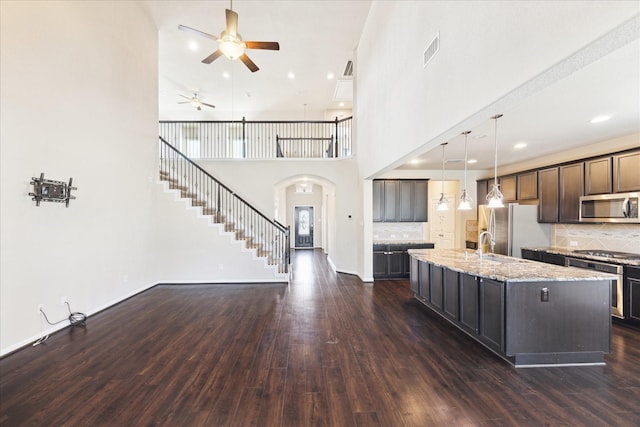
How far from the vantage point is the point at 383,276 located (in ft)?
21.9

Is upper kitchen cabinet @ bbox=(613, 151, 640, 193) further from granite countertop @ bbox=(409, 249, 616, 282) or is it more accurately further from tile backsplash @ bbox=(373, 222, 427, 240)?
tile backsplash @ bbox=(373, 222, 427, 240)

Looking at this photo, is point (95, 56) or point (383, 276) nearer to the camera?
point (95, 56)

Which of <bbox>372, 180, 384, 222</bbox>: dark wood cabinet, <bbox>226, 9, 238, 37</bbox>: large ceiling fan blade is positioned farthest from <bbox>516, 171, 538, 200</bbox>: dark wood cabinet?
<bbox>226, 9, 238, 37</bbox>: large ceiling fan blade

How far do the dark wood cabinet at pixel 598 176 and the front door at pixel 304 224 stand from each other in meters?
10.2

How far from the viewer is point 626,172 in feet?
13.1

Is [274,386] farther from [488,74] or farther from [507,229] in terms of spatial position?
[507,229]

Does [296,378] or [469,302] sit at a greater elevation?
[469,302]

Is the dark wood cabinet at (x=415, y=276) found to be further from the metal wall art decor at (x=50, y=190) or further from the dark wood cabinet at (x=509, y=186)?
the metal wall art decor at (x=50, y=190)

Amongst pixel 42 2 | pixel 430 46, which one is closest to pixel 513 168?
pixel 430 46

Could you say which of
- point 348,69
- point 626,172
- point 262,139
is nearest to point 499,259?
point 626,172

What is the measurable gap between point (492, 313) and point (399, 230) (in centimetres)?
442

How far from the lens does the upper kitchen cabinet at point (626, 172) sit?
12.7ft

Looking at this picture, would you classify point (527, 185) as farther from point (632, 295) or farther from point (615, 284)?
point (632, 295)

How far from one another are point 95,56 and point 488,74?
5.56 m
